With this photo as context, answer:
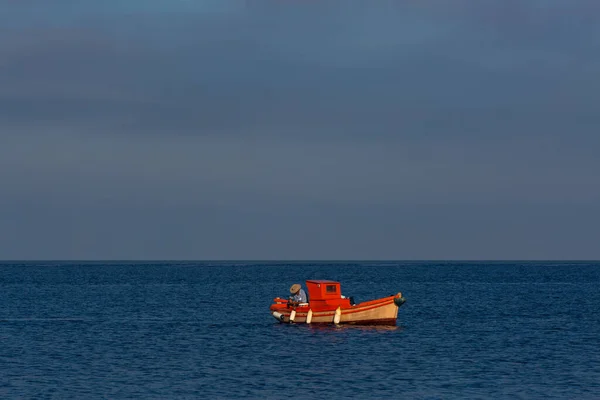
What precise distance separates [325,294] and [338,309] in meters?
1.74

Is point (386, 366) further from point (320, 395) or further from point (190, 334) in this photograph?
point (190, 334)

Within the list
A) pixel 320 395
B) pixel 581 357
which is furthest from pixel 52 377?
pixel 581 357

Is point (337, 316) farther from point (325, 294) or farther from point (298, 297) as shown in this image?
point (298, 297)

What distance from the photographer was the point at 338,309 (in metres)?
68.5

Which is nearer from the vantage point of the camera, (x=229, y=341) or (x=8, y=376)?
(x=8, y=376)

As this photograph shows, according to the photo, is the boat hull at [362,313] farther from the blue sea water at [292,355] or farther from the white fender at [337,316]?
the blue sea water at [292,355]

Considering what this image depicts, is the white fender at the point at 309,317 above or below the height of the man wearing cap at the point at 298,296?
below

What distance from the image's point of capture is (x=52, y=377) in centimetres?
4762

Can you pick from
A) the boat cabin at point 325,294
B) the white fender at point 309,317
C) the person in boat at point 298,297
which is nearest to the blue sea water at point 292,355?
the white fender at point 309,317

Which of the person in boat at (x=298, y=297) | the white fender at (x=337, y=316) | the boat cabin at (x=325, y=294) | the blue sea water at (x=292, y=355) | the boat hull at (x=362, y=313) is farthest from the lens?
the person in boat at (x=298, y=297)

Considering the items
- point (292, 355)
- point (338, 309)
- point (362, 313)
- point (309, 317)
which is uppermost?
point (338, 309)

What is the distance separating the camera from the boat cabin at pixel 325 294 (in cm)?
6919

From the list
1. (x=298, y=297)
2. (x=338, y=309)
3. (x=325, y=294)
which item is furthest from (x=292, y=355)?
(x=298, y=297)

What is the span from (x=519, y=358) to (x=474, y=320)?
2771 cm
